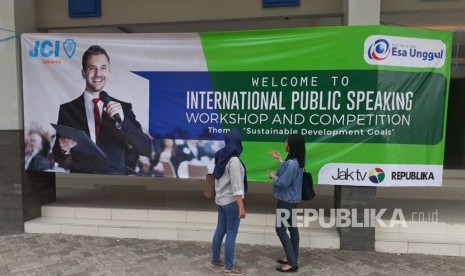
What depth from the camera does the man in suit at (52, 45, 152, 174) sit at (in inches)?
213

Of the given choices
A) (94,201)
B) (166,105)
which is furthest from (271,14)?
(94,201)

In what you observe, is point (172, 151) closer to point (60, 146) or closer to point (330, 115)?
point (60, 146)

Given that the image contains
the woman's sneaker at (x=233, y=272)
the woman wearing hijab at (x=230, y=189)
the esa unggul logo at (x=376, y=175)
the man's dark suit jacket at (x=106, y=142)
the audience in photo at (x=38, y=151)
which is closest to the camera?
the woman wearing hijab at (x=230, y=189)

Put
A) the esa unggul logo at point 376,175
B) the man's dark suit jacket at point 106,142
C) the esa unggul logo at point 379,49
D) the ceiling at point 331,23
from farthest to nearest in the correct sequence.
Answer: the ceiling at point 331,23 < the man's dark suit jacket at point 106,142 < the esa unggul logo at point 376,175 < the esa unggul logo at point 379,49

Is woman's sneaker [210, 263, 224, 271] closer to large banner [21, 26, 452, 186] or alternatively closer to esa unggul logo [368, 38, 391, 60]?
large banner [21, 26, 452, 186]

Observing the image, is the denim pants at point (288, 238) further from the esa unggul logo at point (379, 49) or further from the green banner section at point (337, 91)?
the esa unggul logo at point (379, 49)

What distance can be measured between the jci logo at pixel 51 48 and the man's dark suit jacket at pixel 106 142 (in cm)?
66

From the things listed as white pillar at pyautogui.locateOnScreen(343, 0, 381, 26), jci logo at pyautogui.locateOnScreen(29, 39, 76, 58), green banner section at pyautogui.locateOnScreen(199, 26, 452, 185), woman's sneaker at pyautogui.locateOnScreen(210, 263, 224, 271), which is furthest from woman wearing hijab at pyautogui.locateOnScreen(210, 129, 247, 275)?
jci logo at pyautogui.locateOnScreen(29, 39, 76, 58)

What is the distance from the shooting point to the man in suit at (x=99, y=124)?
5414 mm

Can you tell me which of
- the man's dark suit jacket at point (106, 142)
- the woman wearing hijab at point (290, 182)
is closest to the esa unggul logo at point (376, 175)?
the woman wearing hijab at point (290, 182)

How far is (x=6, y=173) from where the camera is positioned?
574 centimetres

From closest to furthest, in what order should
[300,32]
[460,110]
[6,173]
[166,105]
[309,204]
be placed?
[300,32], [166,105], [6,173], [309,204], [460,110]

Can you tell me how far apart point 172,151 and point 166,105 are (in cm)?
62

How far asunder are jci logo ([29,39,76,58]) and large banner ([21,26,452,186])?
0.5 inches
